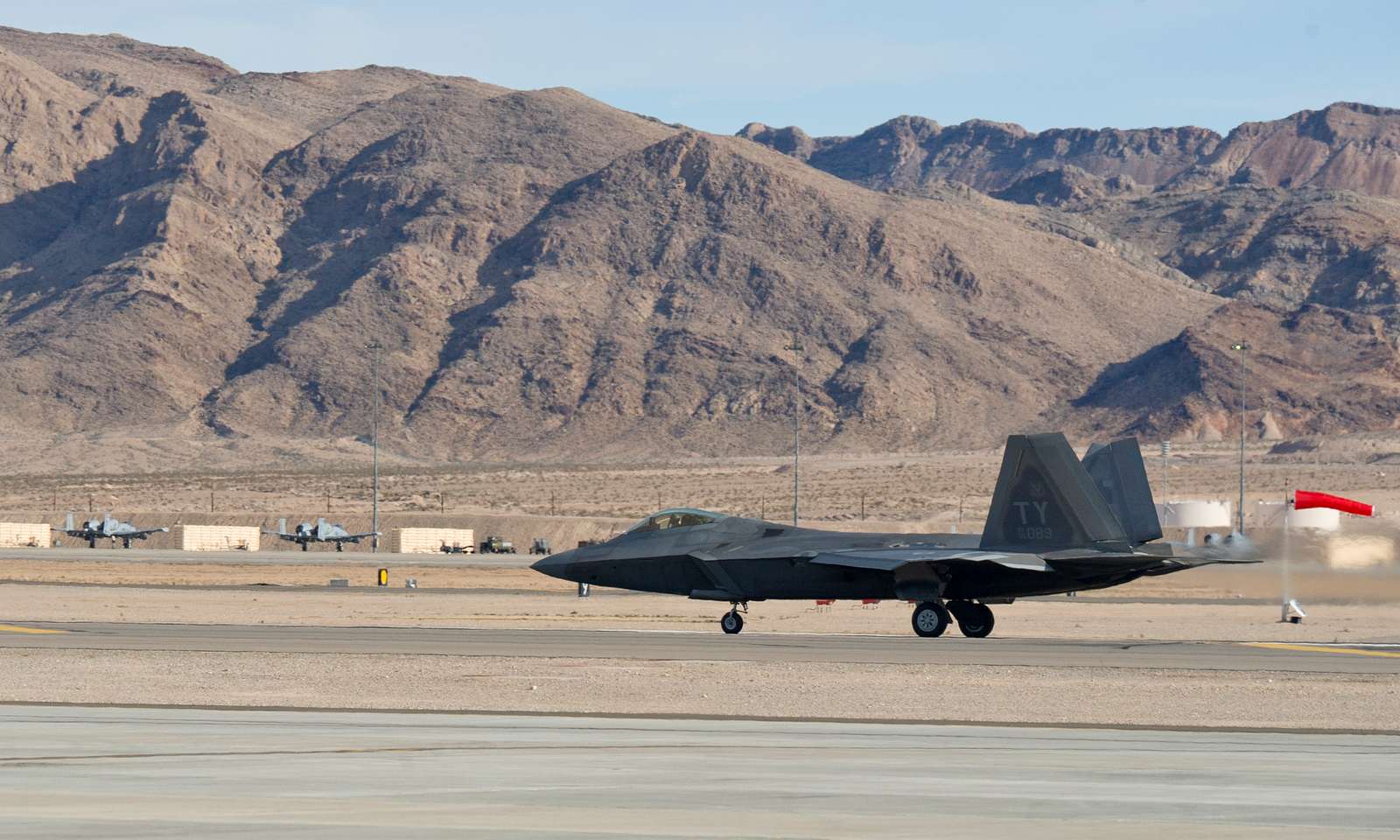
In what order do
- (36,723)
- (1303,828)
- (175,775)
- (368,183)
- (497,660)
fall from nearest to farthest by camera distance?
1. (1303,828)
2. (175,775)
3. (36,723)
4. (497,660)
5. (368,183)

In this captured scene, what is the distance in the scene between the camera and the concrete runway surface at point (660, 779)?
12570 millimetres

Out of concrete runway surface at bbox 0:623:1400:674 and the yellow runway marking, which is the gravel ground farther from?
the yellow runway marking

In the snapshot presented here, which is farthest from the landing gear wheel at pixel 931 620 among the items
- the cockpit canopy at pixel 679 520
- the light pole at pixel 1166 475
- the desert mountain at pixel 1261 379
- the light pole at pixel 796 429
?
the desert mountain at pixel 1261 379

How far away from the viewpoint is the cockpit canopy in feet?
123

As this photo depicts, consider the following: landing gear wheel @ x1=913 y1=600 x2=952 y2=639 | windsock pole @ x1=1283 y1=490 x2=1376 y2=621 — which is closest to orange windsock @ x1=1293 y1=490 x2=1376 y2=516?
windsock pole @ x1=1283 y1=490 x2=1376 y2=621

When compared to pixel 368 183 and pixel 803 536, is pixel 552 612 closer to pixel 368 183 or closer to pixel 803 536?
pixel 803 536

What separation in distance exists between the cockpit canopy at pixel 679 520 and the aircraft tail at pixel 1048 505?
606 cm

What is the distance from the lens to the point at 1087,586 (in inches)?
1356

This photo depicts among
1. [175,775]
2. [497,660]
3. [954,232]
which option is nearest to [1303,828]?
[175,775]

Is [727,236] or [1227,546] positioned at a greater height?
[727,236]

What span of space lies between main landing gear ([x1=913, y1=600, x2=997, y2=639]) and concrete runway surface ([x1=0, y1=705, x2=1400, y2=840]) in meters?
14.6

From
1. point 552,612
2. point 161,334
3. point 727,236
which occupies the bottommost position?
point 552,612

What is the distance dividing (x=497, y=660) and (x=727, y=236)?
155m

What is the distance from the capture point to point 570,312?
172000 millimetres
